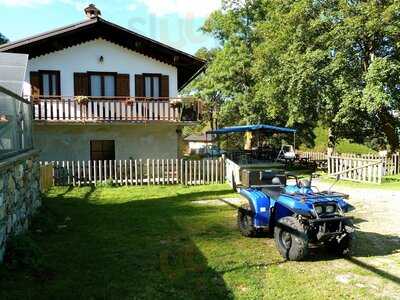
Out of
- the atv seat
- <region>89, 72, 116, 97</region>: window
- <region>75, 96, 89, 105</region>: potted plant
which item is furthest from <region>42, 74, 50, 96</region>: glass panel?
the atv seat

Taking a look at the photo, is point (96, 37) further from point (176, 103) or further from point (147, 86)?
point (176, 103)

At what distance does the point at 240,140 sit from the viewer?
163 ft

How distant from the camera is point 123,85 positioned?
67.6 feet

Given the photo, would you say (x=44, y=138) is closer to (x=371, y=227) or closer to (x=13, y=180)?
(x=13, y=180)

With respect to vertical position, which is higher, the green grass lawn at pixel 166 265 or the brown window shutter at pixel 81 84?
the brown window shutter at pixel 81 84

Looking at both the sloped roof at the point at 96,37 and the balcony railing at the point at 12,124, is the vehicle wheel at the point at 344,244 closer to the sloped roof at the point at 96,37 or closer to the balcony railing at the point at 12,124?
the balcony railing at the point at 12,124

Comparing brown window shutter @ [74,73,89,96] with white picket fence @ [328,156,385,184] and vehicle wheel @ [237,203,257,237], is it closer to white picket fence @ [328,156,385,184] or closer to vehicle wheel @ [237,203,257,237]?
white picket fence @ [328,156,385,184]

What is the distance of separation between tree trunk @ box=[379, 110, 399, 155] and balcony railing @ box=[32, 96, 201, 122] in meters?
10.4

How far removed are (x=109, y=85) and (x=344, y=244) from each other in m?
15.9

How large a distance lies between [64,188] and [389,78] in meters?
14.8

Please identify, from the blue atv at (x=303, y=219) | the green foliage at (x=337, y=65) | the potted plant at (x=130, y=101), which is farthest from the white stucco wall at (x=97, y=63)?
the blue atv at (x=303, y=219)

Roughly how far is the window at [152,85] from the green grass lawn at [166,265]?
36.8 ft

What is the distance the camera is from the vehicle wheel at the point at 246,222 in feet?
26.7

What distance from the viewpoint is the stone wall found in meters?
6.26
